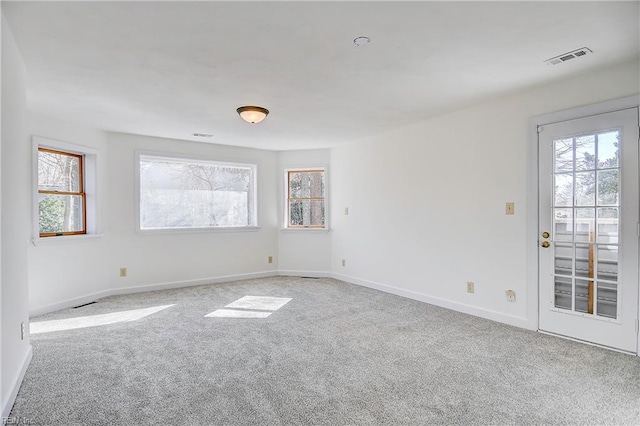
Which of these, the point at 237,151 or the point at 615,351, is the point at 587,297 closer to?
the point at 615,351

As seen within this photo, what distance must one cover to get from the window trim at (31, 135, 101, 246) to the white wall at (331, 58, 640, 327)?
12.3ft

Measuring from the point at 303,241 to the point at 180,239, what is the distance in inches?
82.5

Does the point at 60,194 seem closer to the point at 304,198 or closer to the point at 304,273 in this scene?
the point at 304,198

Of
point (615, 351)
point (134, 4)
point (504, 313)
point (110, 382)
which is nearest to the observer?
point (134, 4)

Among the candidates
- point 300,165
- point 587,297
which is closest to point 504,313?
point 587,297

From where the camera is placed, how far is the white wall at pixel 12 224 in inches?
83.2

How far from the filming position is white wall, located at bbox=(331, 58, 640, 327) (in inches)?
138

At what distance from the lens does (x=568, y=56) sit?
268 centimetres

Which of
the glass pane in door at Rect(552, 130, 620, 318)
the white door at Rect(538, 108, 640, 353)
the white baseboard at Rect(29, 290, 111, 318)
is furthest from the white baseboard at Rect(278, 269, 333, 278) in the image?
the glass pane in door at Rect(552, 130, 620, 318)

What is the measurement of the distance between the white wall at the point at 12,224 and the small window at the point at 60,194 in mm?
1913

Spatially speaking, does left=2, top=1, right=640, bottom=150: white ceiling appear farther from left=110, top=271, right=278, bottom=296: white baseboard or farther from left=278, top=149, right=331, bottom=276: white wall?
left=110, top=271, right=278, bottom=296: white baseboard

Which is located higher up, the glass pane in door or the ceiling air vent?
the ceiling air vent

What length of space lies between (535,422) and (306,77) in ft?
9.59

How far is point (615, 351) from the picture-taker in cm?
289
